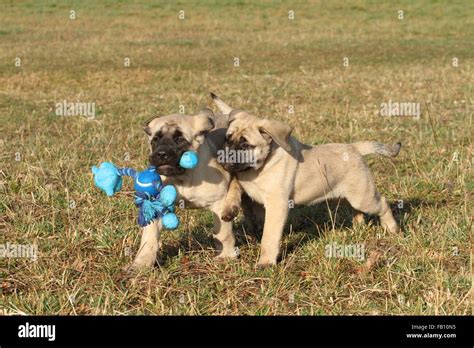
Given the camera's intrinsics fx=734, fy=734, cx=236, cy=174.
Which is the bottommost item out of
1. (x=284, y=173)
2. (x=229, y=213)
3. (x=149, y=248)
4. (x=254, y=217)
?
(x=254, y=217)

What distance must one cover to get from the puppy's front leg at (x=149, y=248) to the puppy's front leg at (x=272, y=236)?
82cm

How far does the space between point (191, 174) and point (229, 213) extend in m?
0.41

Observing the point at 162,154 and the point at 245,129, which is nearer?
the point at 162,154

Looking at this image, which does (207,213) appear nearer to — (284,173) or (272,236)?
(284,173)

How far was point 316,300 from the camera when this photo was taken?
498cm

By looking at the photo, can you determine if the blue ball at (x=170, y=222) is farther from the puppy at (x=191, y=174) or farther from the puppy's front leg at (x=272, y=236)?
the puppy's front leg at (x=272, y=236)

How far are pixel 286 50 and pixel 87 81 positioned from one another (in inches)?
404

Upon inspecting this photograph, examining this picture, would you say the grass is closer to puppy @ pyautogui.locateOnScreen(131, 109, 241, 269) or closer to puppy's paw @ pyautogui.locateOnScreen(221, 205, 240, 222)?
puppy @ pyautogui.locateOnScreen(131, 109, 241, 269)

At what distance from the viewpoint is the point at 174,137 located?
5.37 metres

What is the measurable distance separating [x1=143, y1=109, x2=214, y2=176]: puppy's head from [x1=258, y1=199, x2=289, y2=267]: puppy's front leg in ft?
2.60

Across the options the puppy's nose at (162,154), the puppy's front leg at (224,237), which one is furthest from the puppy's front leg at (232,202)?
the puppy's nose at (162,154)

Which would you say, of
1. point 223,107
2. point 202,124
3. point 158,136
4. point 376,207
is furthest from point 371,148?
point 158,136

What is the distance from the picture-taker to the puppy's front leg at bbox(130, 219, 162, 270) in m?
5.34

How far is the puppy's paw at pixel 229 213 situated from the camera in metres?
5.51
